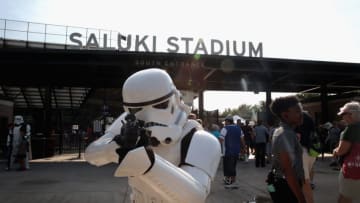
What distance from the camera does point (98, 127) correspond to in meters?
14.4

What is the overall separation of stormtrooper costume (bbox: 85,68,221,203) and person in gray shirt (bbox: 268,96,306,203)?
0.64m

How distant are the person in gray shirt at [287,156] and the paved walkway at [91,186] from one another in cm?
341

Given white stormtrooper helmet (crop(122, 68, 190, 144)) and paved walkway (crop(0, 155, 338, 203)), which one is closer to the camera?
white stormtrooper helmet (crop(122, 68, 190, 144))

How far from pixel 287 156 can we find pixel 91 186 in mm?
7013

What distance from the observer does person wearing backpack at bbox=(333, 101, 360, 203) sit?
4191 mm

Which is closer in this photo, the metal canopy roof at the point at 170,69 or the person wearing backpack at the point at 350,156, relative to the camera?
the person wearing backpack at the point at 350,156

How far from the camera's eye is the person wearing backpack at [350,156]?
13.8 ft

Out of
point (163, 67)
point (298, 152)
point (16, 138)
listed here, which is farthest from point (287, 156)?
point (163, 67)

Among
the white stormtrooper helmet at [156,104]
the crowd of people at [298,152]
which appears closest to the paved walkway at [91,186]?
the crowd of people at [298,152]

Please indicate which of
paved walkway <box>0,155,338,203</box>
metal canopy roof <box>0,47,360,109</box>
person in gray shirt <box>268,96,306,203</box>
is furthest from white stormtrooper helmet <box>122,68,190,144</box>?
metal canopy roof <box>0,47,360,109</box>

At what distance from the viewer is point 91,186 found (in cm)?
914

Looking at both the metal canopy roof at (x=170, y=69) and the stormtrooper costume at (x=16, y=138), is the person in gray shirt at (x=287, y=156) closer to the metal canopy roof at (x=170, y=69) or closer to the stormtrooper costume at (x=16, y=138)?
the metal canopy roof at (x=170, y=69)

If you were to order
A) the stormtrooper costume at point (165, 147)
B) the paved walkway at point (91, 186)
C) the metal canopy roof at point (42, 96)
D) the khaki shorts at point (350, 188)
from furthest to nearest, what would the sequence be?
the metal canopy roof at point (42, 96), the paved walkway at point (91, 186), the khaki shorts at point (350, 188), the stormtrooper costume at point (165, 147)

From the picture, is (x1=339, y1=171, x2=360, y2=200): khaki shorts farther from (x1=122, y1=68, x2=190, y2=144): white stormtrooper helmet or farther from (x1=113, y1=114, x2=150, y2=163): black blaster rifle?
(x1=113, y1=114, x2=150, y2=163): black blaster rifle
